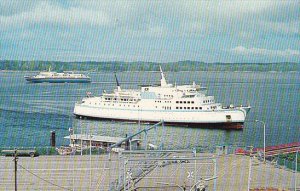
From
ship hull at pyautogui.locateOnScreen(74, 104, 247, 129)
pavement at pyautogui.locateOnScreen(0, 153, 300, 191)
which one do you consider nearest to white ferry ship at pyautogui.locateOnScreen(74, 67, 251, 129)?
ship hull at pyautogui.locateOnScreen(74, 104, 247, 129)

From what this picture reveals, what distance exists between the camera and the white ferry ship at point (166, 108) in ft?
131

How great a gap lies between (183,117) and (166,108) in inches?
74.9

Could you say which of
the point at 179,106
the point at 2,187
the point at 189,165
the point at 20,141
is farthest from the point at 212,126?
the point at 2,187

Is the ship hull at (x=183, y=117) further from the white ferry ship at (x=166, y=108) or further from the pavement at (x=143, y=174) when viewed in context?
the pavement at (x=143, y=174)

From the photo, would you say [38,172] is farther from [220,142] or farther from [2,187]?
[220,142]

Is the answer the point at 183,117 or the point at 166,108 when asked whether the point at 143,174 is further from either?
the point at 166,108

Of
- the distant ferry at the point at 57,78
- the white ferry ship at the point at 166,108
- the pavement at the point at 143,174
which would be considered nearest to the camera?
the pavement at the point at 143,174

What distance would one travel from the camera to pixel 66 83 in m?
110

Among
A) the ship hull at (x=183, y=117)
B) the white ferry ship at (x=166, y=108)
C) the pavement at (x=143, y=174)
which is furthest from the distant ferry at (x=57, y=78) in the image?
the pavement at (x=143, y=174)

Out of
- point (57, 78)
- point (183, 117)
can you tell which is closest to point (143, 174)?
point (183, 117)

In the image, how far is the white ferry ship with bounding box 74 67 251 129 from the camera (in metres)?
40.0

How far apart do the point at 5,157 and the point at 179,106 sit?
26243 mm

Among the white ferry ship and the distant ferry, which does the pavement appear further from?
the distant ferry

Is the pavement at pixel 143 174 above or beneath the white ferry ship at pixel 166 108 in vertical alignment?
beneath
